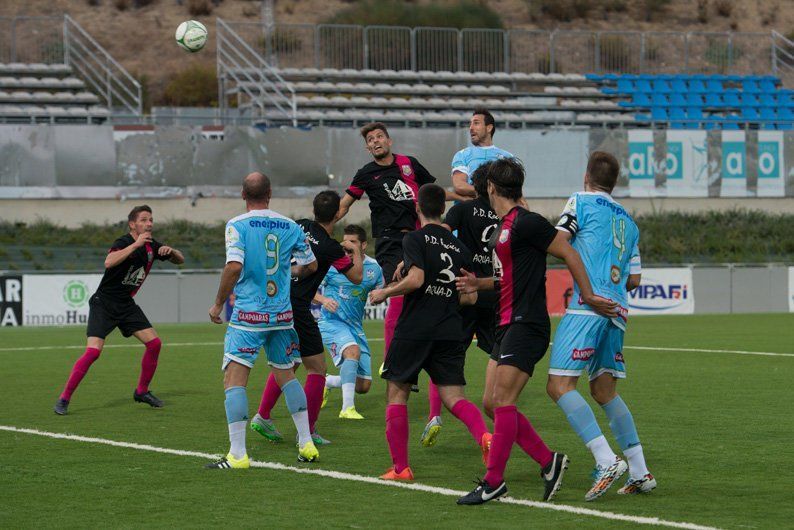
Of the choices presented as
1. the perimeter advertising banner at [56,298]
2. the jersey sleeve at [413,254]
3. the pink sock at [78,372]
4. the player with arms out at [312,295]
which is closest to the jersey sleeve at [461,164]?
the player with arms out at [312,295]

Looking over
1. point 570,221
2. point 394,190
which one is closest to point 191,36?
point 394,190

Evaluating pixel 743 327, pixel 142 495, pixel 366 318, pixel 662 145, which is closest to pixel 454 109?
pixel 662 145

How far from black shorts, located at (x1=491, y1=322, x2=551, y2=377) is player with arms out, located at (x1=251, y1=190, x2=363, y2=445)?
2.56 m

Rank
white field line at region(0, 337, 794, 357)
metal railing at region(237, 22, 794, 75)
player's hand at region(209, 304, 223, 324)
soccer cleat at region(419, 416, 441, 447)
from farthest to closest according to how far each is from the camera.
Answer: metal railing at region(237, 22, 794, 75), white field line at region(0, 337, 794, 357), soccer cleat at region(419, 416, 441, 447), player's hand at region(209, 304, 223, 324)

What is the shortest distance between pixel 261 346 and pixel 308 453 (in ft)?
3.01

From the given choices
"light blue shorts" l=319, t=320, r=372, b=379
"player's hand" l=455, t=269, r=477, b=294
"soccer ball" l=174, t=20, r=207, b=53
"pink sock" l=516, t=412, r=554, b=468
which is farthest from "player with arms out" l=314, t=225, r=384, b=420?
"soccer ball" l=174, t=20, r=207, b=53

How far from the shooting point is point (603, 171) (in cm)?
783

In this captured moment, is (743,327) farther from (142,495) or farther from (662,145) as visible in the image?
(142,495)

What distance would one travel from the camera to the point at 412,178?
1148cm

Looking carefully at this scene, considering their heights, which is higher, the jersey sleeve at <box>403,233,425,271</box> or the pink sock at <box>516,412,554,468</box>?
the jersey sleeve at <box>403,233,425,271</box>

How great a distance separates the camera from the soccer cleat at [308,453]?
364 inches

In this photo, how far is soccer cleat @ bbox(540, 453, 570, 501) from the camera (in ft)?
25.1

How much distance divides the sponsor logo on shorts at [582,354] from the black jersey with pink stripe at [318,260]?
286 cm

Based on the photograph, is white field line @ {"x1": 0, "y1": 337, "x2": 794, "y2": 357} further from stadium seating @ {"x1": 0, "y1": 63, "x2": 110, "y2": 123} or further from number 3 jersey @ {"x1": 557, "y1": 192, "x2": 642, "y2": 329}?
stadium seating @ {"x1": 0, "y1": 63, "x2": 110, "y2": 123}
